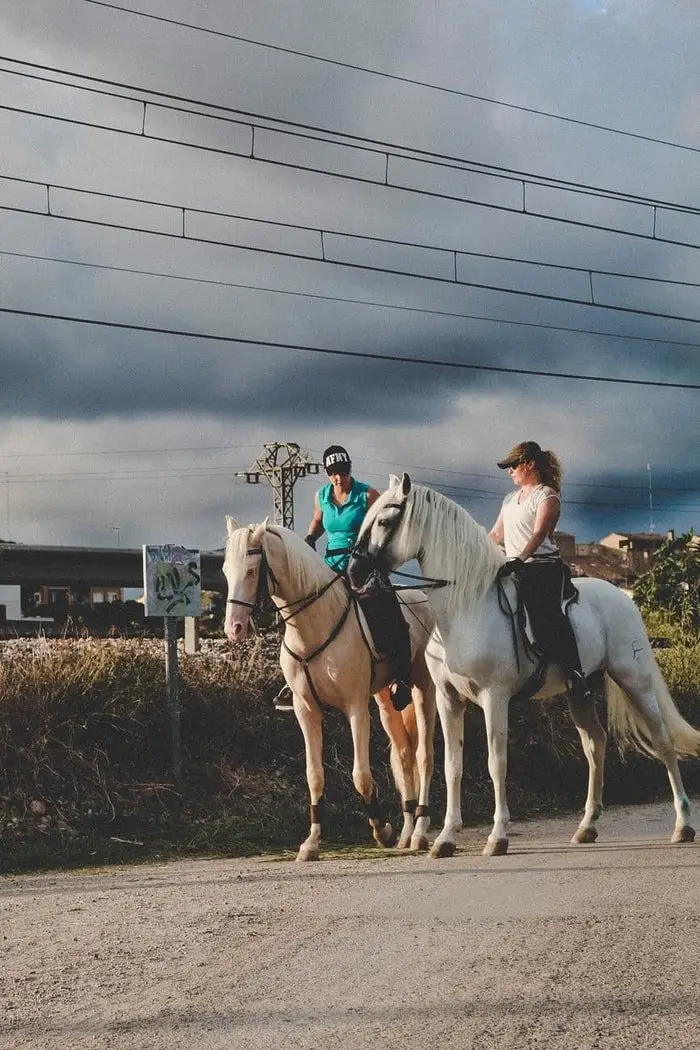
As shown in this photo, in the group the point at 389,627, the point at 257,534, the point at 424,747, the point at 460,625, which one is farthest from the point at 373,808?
the point at 257,534

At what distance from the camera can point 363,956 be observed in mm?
5324

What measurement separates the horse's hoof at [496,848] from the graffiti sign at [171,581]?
150 inches

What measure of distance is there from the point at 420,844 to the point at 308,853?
875 millimetres

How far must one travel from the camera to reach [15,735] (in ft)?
32.8

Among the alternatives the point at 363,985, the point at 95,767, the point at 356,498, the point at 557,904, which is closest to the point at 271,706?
the point at 95,767

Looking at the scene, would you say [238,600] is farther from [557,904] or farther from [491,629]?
[557,904]

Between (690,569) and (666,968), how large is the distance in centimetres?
1677

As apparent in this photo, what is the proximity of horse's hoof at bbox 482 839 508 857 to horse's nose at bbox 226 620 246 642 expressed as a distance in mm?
2288

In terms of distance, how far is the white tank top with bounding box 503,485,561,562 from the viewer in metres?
8.70

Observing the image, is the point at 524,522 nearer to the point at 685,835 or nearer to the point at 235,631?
the point at 235,631

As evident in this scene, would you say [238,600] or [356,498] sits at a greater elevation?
[356,498]

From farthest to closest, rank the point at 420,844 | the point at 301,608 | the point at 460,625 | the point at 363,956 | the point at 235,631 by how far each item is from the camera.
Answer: the point at 420,844
the point at 301,608
the point at 460,625
the point at 235,631
the point at 363,956

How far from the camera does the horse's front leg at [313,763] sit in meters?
8.50

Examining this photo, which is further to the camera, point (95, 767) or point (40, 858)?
point (95, 767)
